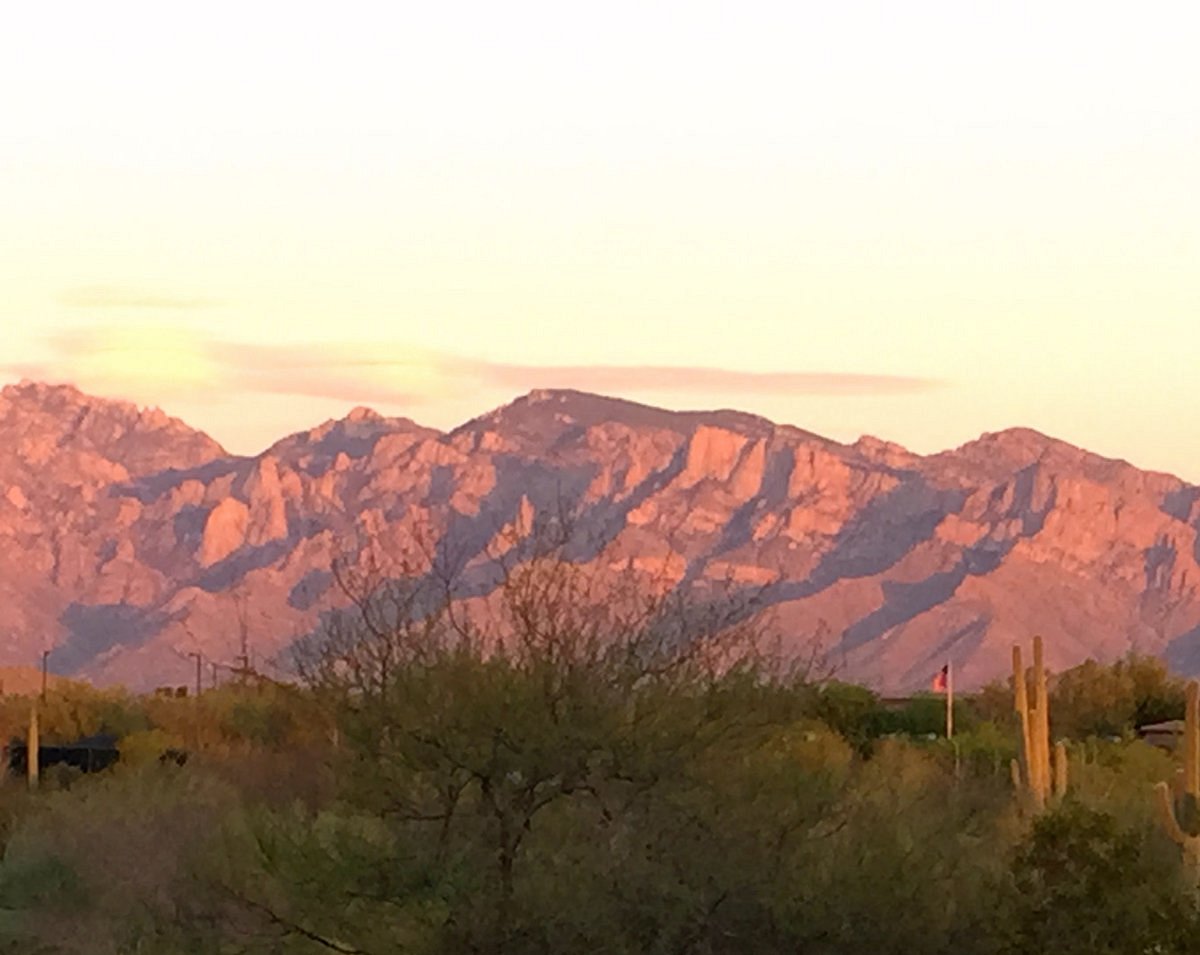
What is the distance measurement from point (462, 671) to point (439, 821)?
4.34 feet

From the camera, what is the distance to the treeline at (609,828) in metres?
24.0

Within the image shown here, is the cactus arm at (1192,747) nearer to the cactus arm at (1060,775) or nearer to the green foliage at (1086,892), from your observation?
the cactus arm at (1060,775)

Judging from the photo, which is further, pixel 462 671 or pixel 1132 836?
pixel 462 671

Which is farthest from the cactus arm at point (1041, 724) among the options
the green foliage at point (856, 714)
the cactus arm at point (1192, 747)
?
the green foliage at point (856, 714)

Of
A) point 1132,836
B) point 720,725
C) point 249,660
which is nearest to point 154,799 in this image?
point 249,660

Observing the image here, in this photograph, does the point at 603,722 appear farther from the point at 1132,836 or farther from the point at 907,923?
the point at 1132,836

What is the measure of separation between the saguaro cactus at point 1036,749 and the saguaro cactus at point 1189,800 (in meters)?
2.12

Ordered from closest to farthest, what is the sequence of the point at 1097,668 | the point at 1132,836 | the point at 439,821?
the point at 1132,836, the point at 439,821, the point at 1097,668

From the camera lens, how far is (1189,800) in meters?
27.0

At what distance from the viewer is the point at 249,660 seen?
2753 cm

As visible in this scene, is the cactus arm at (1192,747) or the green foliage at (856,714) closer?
the cactus arm at (1192,747)

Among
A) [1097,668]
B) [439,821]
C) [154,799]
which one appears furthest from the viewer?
[1097,668]

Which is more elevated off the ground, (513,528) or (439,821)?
(513,528)

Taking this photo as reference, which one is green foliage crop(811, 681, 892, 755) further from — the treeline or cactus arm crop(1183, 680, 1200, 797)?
the treeline
